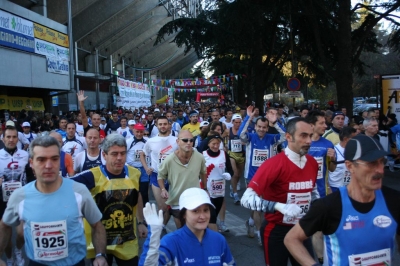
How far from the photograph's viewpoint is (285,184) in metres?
4.05

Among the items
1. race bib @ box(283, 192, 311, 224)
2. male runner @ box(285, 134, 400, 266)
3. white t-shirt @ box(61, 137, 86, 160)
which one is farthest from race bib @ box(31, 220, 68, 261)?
white t-shirt @ box(61, 137, 86, 160)

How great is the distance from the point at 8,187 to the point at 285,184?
4010 mm

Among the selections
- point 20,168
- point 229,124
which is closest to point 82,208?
point 20,168

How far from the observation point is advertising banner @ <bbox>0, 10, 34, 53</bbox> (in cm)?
1838

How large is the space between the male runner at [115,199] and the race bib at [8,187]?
239cm

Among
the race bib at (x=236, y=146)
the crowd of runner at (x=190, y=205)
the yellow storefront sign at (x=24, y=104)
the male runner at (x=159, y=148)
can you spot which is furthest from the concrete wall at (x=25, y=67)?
the crowd of runner at (x=190, y=205)

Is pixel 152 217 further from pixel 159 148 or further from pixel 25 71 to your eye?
pixel 25 71

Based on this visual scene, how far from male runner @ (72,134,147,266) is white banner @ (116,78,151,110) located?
2639 cm

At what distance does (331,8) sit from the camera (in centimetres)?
1722

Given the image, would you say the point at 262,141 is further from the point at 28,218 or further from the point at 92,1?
the point at 92,1

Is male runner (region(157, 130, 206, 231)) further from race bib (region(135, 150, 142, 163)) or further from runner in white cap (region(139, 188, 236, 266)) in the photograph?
race bib (region(135, 150, 142, 163))

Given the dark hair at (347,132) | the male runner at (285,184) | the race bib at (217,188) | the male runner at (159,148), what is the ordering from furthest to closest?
the male runner at (159,148) < the race bib at (217,188) < the dark hair at (347,132) < the male runner at (285,184)

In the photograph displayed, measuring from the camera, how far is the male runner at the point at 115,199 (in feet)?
13.4

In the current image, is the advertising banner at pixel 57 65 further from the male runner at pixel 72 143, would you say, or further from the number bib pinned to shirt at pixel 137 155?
the number bib pinned to shirt at pixel 137 155
